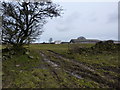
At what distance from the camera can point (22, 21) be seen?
1473 cm

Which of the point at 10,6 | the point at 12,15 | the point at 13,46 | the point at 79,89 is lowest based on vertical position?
the point at 79,89

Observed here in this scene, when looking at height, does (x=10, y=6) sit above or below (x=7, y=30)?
above

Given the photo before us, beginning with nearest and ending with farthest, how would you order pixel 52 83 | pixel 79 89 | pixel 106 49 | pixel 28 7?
1. pixel 79 89
2. pixel 52 83
3. pixel 28 7
4. pixel 106 49

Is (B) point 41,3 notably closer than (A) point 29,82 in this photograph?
No

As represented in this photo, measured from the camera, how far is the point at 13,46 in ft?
47.3

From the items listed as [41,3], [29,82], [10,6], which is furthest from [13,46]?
[29,82]

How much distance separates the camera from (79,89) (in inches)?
201

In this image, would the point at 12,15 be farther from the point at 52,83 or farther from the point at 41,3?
the point at 52,83

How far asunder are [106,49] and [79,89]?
13.6m

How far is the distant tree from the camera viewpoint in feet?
43.9

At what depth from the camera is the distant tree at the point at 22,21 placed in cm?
1337

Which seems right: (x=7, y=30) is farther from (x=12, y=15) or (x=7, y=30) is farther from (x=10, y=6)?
(x=10, y=6)

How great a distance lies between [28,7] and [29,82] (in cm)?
1135

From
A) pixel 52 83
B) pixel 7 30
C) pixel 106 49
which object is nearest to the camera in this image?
pixel 52 83
